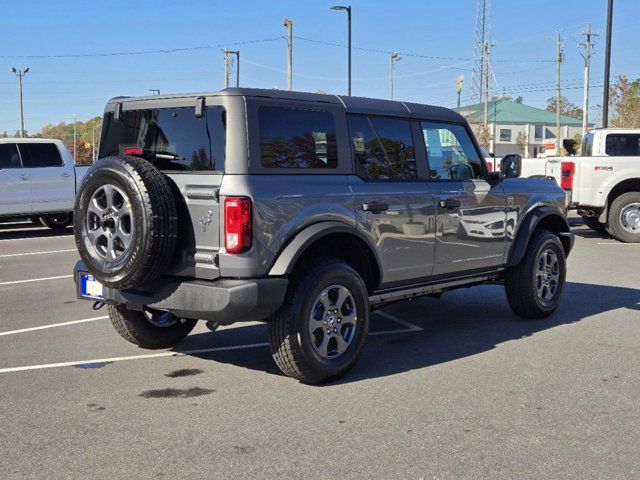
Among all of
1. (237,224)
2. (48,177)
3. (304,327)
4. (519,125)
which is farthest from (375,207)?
(519,125)

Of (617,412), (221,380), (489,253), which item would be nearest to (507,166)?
(489,253)

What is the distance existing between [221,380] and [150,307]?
2.40ft

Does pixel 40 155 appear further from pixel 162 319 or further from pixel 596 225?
pixel 596 225

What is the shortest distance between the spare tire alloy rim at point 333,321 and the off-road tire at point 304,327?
0.17ft

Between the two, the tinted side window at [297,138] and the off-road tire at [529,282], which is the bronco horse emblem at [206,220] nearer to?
the tinted side window at [297,138]

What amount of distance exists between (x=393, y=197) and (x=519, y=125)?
113 meters

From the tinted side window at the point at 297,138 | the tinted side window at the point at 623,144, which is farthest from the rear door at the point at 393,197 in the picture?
the tinted side window at the point at 623,144

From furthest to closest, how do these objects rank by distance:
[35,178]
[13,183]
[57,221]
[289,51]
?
1. [289,51]
2. [57,221]
3. [35,178]
4. [13,183]

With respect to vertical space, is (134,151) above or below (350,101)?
below

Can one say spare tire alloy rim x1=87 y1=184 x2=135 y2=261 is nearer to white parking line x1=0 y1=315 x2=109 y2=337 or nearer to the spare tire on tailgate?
the spare tire on tailgate

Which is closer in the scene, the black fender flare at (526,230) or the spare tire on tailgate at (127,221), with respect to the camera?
the spare tire on tailgate at (127,221)

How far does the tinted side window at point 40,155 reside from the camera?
1667 centimetres

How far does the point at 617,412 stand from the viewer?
478cm

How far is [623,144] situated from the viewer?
1527 centimetres
